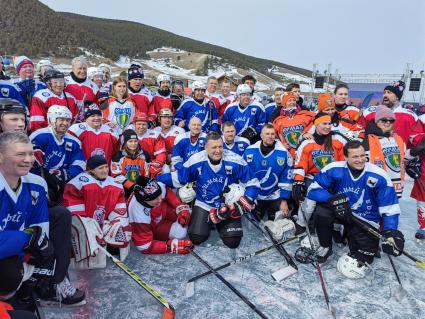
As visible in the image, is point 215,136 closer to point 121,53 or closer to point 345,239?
point 345,239

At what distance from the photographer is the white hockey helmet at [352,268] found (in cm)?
302

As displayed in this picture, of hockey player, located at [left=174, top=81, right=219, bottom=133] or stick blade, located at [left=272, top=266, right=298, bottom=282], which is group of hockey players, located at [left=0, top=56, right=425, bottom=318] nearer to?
stick blade, located at [left=272, top=266, right=298, bottom=282]

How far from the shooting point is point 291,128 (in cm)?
486

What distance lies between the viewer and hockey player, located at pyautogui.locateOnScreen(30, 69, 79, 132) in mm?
3855

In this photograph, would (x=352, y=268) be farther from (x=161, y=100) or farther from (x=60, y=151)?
(x=161, y=100)

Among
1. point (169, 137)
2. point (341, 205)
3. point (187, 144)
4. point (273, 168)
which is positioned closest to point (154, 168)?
point (187, 144)

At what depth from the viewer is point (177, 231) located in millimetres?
3668

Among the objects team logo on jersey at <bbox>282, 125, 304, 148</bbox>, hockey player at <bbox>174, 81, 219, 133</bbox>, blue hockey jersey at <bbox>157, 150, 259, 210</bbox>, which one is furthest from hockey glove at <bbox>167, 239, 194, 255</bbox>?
hockey player at <bbox>174, 81, 219, 133</bbox>

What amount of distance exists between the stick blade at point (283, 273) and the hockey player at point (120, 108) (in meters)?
2.98

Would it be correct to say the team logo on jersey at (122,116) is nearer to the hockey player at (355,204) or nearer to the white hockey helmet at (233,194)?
the white hockey helmet at (233,194)

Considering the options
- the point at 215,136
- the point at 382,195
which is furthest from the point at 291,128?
the point at 382,195

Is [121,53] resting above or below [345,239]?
above

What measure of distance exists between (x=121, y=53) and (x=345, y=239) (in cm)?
5605

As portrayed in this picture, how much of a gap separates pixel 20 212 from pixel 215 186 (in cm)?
214
